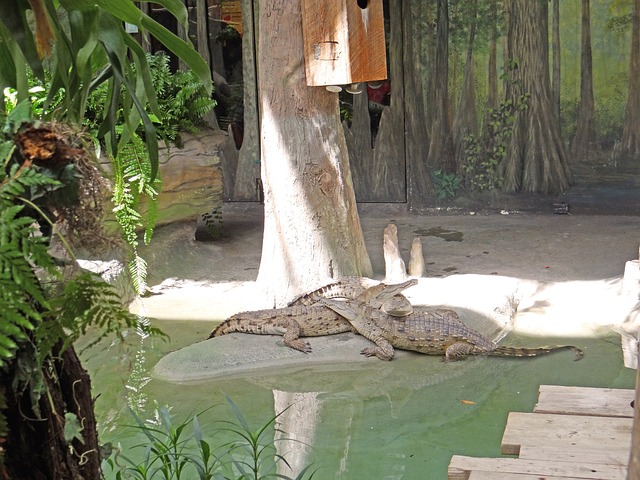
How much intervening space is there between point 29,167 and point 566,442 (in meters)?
2.63

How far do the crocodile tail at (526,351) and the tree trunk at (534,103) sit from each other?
13.6ft

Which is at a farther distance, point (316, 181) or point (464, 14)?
point (464, 14)

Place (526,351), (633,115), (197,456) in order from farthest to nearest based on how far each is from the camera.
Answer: (633,115), (526,351), (197,456)

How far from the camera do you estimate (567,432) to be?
349 cm

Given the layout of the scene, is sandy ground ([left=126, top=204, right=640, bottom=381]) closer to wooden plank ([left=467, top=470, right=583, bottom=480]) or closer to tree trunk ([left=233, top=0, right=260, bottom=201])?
tree trunk ([left=233, top=0, right=260, bottom=201])

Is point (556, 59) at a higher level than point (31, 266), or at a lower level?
higher

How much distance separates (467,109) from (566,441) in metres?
7.05

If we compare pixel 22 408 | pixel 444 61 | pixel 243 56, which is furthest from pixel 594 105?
pixel 22 408

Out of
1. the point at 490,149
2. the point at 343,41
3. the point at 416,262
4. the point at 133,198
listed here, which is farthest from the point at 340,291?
the point at 490,149

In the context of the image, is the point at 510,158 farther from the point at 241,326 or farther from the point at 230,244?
the point at 241,326

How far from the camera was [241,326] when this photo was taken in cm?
623

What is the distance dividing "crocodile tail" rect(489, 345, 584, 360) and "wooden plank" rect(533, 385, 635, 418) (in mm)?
1812

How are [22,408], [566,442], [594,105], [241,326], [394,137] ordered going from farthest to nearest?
[394,137] < [594,105] < [241,326] < [566,442] < [22,408]

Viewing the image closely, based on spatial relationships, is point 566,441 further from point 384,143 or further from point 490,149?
point 384,143
